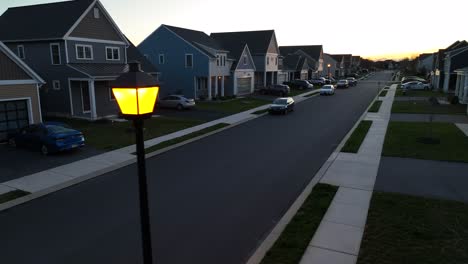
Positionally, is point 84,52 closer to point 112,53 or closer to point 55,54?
point 55,54

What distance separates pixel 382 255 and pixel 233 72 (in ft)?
129

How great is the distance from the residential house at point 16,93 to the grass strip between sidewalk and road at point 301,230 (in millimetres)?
17604

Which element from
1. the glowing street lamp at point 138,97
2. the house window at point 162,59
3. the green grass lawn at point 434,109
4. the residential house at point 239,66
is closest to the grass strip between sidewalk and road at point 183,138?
the glowing street lamp at point 138,97

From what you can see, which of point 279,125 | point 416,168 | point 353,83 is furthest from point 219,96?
point 353,83

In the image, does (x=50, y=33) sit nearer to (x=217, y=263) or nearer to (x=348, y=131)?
(x=348, y=131)

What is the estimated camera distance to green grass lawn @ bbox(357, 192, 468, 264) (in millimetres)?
6953

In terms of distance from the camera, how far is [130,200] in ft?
34.2

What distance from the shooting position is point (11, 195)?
1092cm

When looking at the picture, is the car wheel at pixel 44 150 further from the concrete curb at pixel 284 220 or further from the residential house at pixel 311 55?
the residential house at pixel 311 55

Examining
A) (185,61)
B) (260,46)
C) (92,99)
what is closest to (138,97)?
(92,99)

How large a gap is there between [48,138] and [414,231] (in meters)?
15.2

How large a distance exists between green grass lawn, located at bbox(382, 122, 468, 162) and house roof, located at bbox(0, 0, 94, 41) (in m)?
23.2

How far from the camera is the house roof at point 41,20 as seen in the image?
25.6 metres

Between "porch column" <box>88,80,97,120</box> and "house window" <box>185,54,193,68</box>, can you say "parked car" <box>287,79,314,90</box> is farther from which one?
"porch column" <box>88,80,97,120</box>
